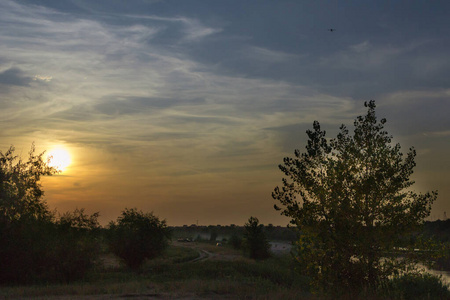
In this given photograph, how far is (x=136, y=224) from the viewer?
51875 mm

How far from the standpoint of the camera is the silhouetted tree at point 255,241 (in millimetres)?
72250

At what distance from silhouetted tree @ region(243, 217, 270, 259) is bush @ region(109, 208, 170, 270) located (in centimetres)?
2288

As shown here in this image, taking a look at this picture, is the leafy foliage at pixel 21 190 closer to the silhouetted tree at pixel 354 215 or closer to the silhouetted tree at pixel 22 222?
the silhouetted tree at pixel 22 222

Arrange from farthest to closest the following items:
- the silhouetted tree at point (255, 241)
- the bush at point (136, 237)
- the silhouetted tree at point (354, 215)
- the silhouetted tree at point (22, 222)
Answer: the silhouetted tree at point (255, 241) → the bush at point (136, 237) → the silhouetted tree at point (22, 222) → the silhouetted tree at point (354, 215)

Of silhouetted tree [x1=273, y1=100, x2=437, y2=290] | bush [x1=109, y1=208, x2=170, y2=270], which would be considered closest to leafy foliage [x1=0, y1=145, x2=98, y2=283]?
bush [x1=109, y1=208, x2=170, y2=270]

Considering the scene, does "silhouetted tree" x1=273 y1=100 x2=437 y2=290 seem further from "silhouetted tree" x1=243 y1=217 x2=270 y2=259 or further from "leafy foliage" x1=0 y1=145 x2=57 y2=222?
"silhouetted tree" x1=243 y1=217 x2=270 y2=259

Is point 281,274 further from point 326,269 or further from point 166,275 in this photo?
point 326,269

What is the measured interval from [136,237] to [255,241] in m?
26.9

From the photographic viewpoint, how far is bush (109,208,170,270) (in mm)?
50500

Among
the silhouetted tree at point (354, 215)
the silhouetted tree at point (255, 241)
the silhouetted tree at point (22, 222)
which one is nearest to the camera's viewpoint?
the silhouetted tree at point (354, 215)

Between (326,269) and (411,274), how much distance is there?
3355 millimetres

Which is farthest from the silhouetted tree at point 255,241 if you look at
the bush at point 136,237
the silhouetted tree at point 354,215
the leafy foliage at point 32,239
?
the silhouetted tree at point 354,215

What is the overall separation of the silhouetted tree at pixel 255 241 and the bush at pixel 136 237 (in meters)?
22.9

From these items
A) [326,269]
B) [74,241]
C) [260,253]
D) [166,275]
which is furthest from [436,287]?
[260,253]
